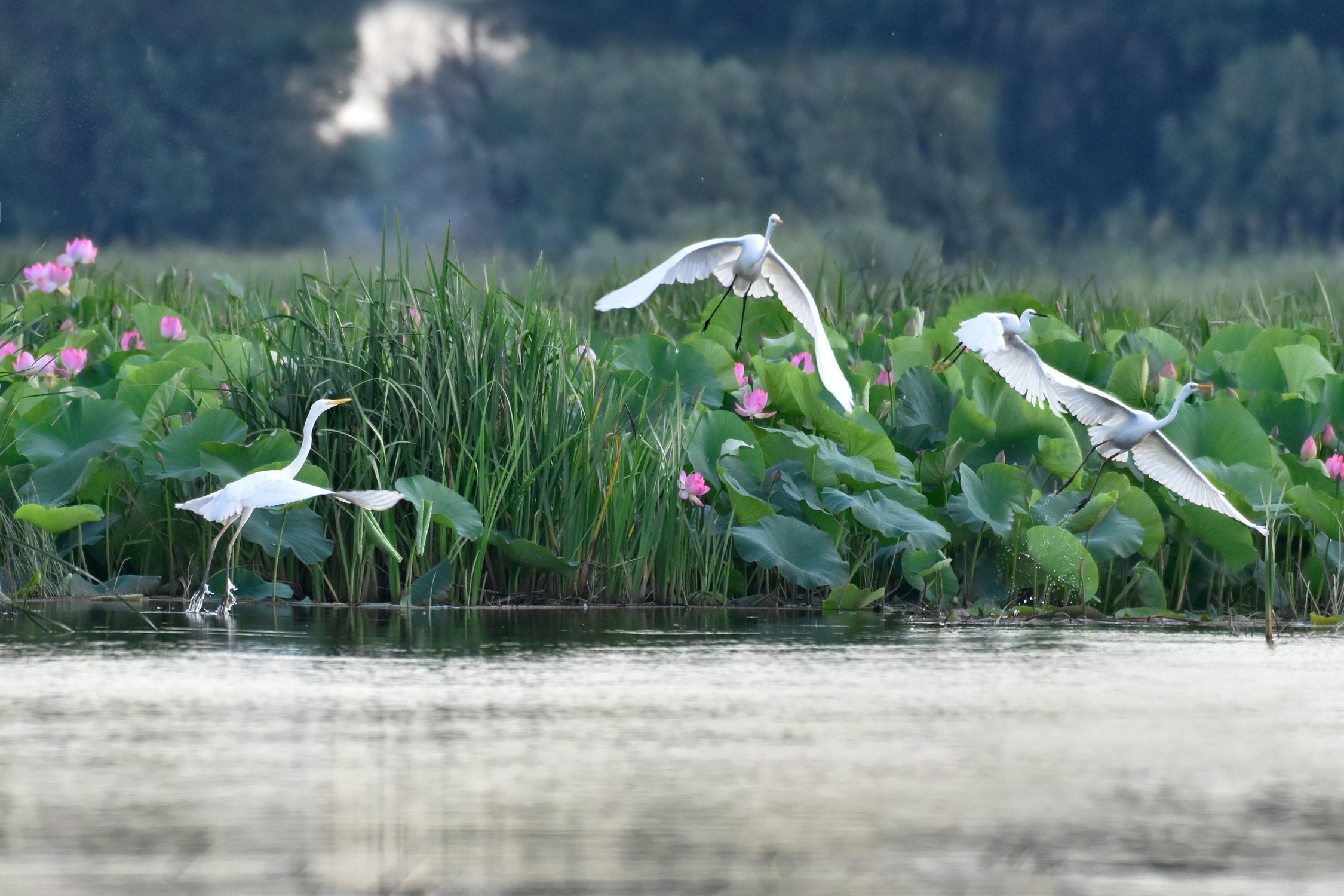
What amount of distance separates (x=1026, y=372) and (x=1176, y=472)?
0.33 m

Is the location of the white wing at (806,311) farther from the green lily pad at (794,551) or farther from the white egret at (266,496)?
the white egret at (266,496)

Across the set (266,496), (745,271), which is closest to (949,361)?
(745,271)

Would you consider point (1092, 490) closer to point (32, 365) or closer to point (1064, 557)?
point (1064, 557)

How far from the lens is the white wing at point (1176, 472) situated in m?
3.14

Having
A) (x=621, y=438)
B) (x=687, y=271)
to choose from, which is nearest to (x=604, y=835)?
(x=621, y=438)

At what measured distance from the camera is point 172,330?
14.7ft

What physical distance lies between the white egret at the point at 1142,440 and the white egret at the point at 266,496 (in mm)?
1281

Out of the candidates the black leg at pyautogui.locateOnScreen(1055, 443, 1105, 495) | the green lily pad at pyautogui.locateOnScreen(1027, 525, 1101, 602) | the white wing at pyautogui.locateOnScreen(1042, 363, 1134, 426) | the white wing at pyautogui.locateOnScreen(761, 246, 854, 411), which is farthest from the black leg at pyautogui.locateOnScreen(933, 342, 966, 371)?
the green lily pad at pyautogui.locateOnScreen(1027, 525, 1101, 602)

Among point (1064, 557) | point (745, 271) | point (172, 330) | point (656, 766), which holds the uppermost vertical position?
point (745, 271)

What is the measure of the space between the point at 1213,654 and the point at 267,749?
142cm

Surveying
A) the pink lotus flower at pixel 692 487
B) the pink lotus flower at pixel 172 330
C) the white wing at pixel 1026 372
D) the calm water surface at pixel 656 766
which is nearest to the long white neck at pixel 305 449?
the calm water surface at pixel 656 766

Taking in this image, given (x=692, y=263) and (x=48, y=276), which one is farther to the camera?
(x=48, y=276)

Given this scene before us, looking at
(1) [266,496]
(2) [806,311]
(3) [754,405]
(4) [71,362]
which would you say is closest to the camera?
(1) [266,496]

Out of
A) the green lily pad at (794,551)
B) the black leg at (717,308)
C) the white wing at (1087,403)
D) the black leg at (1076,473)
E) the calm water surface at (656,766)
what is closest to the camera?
the calm water surface at (656,766)
